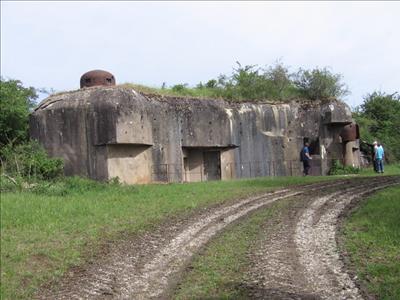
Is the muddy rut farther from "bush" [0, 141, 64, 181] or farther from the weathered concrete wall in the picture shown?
the weathered concrete wall

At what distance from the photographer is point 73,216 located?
1131 centimetres

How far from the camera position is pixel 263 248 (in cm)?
852

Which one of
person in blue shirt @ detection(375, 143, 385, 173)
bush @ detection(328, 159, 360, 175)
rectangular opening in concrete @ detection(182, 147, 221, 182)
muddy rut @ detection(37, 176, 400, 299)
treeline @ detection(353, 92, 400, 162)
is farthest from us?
treeline @ detection(353, 92, 400, 162)

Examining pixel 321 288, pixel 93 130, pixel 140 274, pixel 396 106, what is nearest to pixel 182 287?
pixel 140 274

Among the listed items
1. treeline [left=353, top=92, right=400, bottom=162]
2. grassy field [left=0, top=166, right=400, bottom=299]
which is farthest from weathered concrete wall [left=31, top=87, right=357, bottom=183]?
treeline [left=353, top=92, right=400, bottom=162]

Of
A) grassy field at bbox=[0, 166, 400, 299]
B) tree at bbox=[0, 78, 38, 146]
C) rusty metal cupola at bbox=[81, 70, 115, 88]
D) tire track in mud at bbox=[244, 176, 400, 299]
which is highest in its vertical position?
rusty metal cupola at bbox=[81, 70, 115, 88]

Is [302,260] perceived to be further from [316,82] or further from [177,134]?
[316,82]

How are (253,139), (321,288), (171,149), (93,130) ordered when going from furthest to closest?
(253,139)
(171,149)
(93,130)
(321,288)

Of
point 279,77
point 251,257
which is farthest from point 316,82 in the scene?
point 251,257

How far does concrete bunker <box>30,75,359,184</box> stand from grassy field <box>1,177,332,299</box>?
347 cm

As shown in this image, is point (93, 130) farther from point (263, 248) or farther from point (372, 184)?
point (263, 248)

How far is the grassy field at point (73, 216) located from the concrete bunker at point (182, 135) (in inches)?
137

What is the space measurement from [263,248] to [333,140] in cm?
1744

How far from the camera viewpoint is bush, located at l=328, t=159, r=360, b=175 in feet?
77.5
